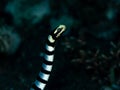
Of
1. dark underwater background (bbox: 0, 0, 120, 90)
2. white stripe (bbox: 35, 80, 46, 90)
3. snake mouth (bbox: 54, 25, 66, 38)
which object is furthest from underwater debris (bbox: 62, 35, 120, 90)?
snake mouth (bbox: 54, 25, 66, 38)

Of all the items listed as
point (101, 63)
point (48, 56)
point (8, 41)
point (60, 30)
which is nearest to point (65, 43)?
point (101, 63)

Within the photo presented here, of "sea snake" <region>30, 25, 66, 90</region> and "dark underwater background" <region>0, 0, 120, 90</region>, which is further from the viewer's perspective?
"dark underwater background" <region>0, 0, 120, 90</region>

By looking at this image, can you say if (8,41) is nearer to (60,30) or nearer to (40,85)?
(40,85)

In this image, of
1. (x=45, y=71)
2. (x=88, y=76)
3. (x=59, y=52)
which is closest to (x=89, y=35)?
(x=59, y=52)

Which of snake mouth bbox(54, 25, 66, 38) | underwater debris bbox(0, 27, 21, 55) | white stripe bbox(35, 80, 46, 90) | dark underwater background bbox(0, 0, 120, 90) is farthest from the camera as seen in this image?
underwater debris bbox(0, 27, 21, 55)

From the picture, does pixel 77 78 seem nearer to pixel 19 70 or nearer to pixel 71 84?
pixel 71 84

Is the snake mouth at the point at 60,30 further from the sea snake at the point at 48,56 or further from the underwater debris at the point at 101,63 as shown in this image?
the underwater debris at the point at 101,63

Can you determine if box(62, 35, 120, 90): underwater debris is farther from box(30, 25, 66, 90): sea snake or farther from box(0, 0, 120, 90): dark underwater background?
box(30, 25, 66, 90): sea snake
